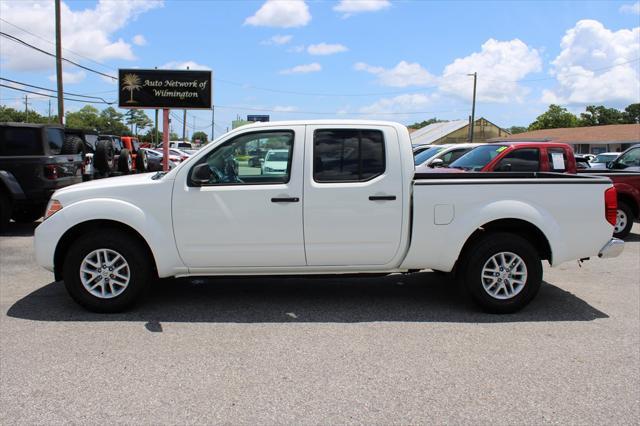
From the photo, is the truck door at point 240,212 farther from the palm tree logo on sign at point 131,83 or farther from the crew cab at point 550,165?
the palm tree logo on sign at point 131,83

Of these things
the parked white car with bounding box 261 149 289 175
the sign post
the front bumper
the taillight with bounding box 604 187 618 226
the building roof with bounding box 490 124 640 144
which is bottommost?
the front bumper

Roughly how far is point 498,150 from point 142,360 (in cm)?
808

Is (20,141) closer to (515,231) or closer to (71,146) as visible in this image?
(71,146)

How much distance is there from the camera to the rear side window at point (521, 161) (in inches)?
399

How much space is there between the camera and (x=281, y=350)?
450cm

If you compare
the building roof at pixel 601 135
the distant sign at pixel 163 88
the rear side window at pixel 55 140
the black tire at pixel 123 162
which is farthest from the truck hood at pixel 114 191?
the building roof at pixel 601 135

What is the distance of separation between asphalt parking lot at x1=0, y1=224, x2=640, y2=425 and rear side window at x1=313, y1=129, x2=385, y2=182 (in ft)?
4.52

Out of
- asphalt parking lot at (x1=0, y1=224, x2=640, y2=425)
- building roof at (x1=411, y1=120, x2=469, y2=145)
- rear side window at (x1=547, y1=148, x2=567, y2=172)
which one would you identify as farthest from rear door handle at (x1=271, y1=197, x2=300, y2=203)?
building roof at (x1=411, y1=120, x2=469, y2=145)

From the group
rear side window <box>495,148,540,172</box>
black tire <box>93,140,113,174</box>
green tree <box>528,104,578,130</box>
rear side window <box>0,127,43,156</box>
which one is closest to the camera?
rear side window <box>0,127,43,156</box>

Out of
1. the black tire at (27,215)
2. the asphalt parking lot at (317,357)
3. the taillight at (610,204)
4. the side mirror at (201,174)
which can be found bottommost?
the asphalt parking lot at (317,357)

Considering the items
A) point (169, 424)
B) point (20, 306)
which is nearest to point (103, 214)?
point (20, 306)

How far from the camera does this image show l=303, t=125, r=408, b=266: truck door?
5234 millimetres

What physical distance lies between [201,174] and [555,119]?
9911cm

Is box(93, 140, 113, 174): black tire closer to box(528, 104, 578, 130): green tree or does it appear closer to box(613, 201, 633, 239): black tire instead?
box(613, 201, 633, 239): black tire
